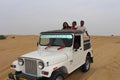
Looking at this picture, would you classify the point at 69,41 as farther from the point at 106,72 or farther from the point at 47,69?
the point at 106,72

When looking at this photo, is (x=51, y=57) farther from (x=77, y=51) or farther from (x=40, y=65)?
(x=77, y=51)

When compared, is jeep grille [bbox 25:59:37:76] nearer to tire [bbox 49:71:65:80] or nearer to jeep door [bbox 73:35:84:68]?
tire [bbox 49:71:65:80]

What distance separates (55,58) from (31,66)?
904 millimetres

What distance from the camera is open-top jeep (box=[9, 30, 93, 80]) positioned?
7914mm

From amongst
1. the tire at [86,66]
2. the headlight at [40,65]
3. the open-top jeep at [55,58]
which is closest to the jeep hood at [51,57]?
A: the open-top jeep at [55,58]

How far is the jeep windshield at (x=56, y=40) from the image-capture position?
9469 mm

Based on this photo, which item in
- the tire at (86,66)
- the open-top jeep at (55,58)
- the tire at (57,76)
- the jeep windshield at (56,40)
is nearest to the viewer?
the tire at (57,76)

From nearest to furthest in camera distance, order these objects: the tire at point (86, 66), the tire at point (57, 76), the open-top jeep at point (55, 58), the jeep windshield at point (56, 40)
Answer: the tire at point (57, 76) → the open-top jeep at point (55, 58) → the jeep windshield at point (56, 40) → the tire at point (86, 66)

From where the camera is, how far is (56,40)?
9.78 meters

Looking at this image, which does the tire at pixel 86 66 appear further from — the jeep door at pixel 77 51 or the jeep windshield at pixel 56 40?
the jeep windshield at pixel 56 40

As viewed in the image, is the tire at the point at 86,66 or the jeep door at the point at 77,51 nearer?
the jeep door at the point at 77,51

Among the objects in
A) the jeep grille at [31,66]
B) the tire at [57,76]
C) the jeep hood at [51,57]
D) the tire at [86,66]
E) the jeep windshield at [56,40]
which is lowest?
the tire at [86,66]

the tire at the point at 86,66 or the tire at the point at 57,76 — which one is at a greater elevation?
the tire at the point at 57,76

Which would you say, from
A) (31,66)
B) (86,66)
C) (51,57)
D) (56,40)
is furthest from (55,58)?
(86,66)
